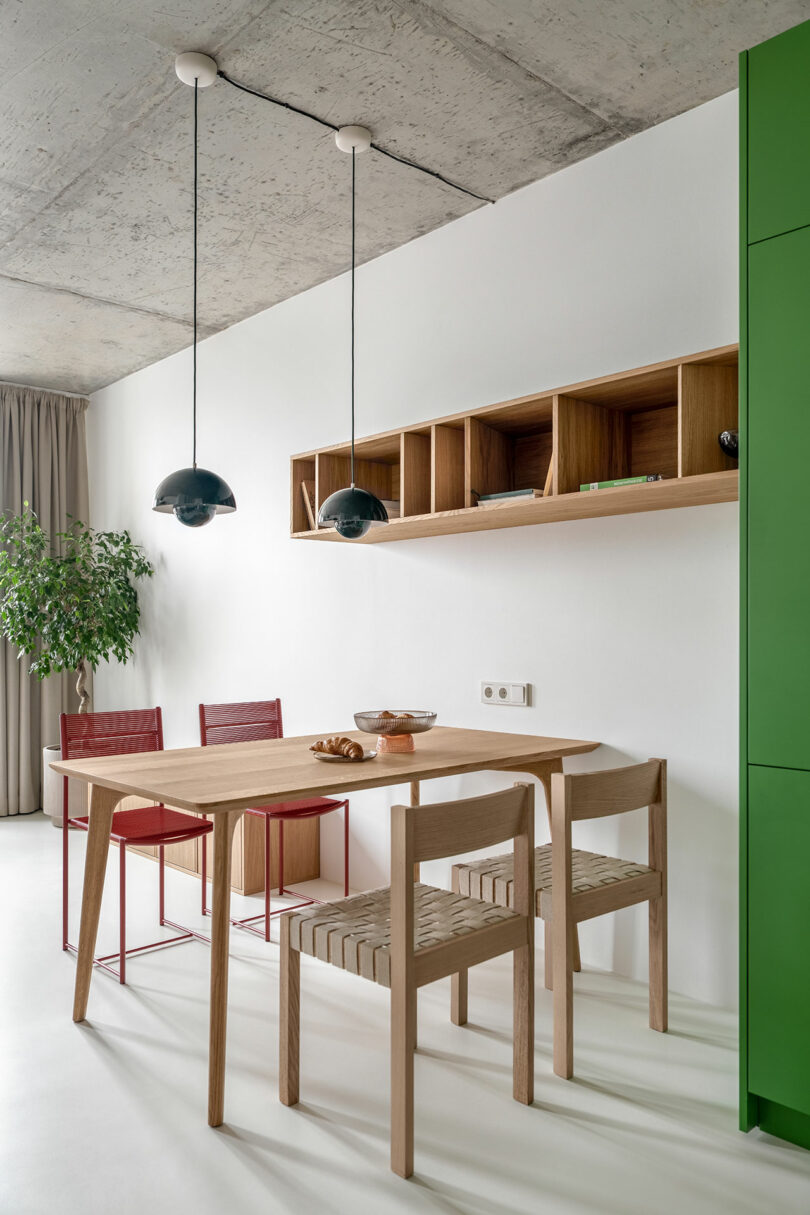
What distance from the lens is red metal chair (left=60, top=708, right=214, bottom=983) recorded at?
2.94 metres

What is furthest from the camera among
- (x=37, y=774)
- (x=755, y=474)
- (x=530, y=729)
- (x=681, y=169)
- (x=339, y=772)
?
(x=37, y=774)

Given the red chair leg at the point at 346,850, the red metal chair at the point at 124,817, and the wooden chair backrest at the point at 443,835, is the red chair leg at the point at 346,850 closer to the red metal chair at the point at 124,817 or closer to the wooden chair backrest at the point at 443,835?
the red metal chair at the point at 124,817

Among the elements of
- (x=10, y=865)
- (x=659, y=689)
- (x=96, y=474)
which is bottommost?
(x=10, y=865)

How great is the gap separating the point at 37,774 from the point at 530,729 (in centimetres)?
378

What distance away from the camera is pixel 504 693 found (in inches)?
132

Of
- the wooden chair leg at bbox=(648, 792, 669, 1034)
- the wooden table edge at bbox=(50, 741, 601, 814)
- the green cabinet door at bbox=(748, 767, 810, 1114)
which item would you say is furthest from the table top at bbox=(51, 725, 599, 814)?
the green cabinet door at bbox=(748, 767, 810, 1114)

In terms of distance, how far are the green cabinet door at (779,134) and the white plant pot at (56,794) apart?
4408mm

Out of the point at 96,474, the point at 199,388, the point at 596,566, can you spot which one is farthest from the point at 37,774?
the point at 596,566

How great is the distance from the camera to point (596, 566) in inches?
121

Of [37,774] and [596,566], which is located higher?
[596,566]

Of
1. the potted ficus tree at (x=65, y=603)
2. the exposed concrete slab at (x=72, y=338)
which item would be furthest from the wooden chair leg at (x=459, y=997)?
the exposed concrete slab at (x=72, y=338)

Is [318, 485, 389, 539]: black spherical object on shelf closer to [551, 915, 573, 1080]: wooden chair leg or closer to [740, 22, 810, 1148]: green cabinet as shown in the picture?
[740, 22, 810, 1148]: green cabinet

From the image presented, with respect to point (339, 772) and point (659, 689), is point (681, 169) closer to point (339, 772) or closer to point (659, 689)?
point (659, 689)

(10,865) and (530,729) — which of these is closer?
(530,729)
